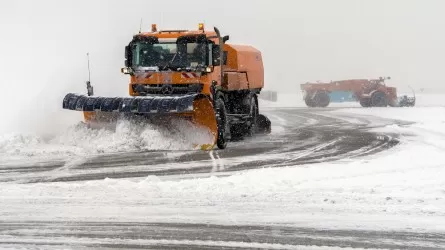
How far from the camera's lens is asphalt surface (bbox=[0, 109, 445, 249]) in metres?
5.21

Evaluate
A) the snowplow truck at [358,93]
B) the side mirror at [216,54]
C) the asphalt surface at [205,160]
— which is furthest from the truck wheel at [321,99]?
the side mirror at [216,54]

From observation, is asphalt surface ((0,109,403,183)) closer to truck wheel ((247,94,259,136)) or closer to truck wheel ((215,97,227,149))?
truck wheel ((215,97,227,149))

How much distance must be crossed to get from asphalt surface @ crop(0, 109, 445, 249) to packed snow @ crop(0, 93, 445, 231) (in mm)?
287

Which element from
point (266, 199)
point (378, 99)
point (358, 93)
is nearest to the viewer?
point (266, 199)

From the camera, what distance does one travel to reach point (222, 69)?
45.2 ft

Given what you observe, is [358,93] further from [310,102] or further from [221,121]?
[221,121]

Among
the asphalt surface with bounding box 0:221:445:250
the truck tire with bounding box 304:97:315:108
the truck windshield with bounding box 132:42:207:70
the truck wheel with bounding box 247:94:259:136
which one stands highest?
the truck windshield with bounding box 132:42:207:70

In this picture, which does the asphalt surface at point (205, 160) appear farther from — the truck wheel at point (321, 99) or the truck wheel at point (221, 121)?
the truck wheel at point (321, 99)

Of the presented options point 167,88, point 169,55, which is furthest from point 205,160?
point 169,55

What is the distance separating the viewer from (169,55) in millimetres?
12938

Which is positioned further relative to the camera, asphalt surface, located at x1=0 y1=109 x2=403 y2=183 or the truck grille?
the truck grille

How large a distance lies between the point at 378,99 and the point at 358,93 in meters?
1.40

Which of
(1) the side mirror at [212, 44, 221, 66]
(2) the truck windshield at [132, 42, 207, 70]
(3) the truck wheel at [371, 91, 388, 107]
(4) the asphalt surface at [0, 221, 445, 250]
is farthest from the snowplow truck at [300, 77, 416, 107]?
(4) the asphalt surface at [0, 221, 445, 250]

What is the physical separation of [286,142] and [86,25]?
35.6 metres
